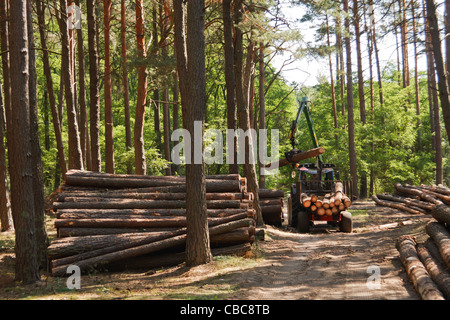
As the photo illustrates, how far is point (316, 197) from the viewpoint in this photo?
16.5 metres

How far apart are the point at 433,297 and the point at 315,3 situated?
34.8 ft

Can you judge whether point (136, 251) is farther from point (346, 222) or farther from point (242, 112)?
point (346, 222)

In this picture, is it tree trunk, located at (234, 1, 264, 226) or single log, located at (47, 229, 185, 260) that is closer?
single log, located at (47, 229, 185, 260)

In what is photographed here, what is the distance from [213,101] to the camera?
4194 centimetres

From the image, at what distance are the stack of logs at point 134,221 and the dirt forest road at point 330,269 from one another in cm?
134

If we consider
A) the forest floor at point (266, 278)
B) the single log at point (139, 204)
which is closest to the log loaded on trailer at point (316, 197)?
the forest floor at point (266, 278)

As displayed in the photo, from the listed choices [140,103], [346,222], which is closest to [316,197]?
[346,222]

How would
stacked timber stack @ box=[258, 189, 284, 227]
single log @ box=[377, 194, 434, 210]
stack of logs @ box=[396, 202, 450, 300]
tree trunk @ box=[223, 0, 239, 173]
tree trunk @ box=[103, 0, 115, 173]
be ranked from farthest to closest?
single log @ box=[377, 194, 434, 210], tree trunk @ box=[103, 0, 115, 173], stacked timber stack @ box=[258, 189, 284, 227], tree trunk @ box=[223, 0, 239, 173], stack of logs @ box=[396, 202, 450, 300]

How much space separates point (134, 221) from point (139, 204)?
665 millimetres

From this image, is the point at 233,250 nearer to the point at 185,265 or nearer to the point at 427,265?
the point at 185,265

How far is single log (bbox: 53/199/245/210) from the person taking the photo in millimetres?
11578

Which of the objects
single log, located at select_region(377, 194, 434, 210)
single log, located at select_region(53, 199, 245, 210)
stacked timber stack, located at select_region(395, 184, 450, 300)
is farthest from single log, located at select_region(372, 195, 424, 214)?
single log, located at select_region(53, 199, 245, 210)

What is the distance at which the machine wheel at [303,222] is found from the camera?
657 inches

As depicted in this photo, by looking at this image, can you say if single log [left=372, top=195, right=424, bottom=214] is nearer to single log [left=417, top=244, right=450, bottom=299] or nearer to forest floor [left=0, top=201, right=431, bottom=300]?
forest floor [left=0, top=201, right=431, bottom=300]
